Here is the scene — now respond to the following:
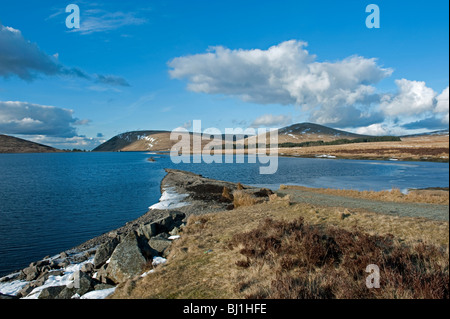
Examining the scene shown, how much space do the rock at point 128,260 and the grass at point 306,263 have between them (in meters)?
1.19

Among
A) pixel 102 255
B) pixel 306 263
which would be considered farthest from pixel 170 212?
pixel 306 263

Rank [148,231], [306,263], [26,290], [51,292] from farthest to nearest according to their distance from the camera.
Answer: [148,231] < [26,290] < [51,292] < [306,263]

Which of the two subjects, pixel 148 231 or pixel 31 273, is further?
pixel 148 231

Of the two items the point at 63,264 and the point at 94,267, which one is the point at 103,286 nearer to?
the point at 94,267

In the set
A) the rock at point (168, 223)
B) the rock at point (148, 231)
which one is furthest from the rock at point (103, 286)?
the rock at point (168, 223)

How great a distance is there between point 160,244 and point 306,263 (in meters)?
8.20

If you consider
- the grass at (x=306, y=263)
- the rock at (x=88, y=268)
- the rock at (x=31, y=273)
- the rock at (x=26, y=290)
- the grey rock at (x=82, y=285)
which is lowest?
the rock at (x=31, y=273)

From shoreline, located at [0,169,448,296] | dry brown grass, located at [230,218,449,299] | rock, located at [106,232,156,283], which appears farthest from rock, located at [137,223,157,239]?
dry brown grass, located at [230,218,449,299]

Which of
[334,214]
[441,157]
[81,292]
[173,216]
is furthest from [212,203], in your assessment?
[441,157]

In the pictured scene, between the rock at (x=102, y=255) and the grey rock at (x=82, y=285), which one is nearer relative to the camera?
the grey rock at (x=82, y=285)

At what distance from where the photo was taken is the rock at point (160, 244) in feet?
45.5

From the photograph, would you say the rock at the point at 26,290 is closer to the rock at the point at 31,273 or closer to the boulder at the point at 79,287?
the rock at the point at 31,273

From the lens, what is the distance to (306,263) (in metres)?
9.11

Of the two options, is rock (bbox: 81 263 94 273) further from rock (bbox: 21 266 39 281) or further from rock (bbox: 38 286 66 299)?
rock (bbox: 21 266 39 281)
